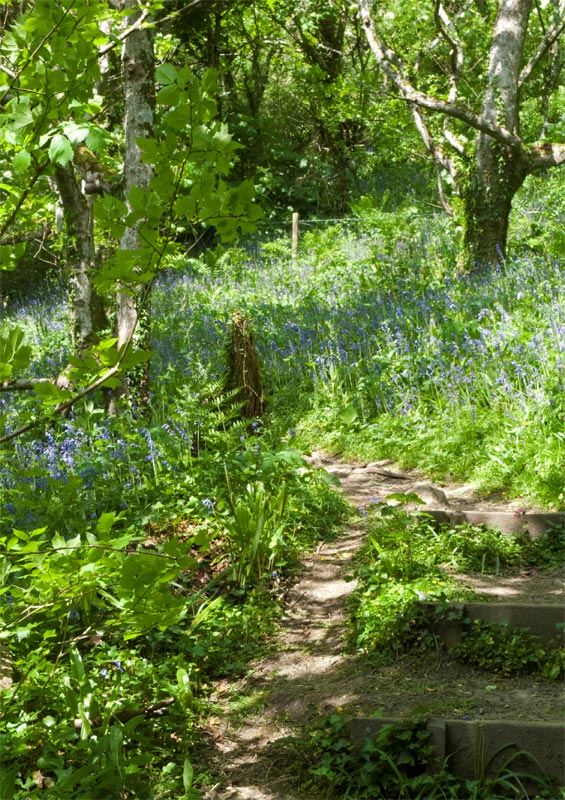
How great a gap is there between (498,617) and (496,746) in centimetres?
94

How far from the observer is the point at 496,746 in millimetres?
3316

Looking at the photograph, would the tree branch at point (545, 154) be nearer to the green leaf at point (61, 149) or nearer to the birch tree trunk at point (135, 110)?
the birch tree trunk at point (135, 110)

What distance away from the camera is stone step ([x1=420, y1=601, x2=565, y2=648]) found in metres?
4.11

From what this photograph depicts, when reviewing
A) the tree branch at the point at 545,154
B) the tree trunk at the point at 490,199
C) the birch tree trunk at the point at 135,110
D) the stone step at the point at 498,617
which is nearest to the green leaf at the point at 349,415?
the birch tree trunk at the point at 135,110

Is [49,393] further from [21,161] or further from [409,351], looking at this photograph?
[409,351]

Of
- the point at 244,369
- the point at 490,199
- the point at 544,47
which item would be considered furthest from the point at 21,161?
the point at 544,47

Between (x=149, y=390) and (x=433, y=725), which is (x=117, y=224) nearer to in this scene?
(x=433, y=725)

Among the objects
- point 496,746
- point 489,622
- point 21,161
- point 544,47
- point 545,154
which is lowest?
point 496,746

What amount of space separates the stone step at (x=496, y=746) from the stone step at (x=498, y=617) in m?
0.82

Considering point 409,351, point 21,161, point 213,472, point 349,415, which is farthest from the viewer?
point 409,351

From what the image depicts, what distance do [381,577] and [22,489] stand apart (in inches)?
92.2

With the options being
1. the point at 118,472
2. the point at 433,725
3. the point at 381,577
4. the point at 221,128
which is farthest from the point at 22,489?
Result: the point at 221,128

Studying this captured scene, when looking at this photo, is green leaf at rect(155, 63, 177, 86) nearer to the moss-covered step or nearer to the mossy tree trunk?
the moss-covered step

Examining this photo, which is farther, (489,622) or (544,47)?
(544,47)
